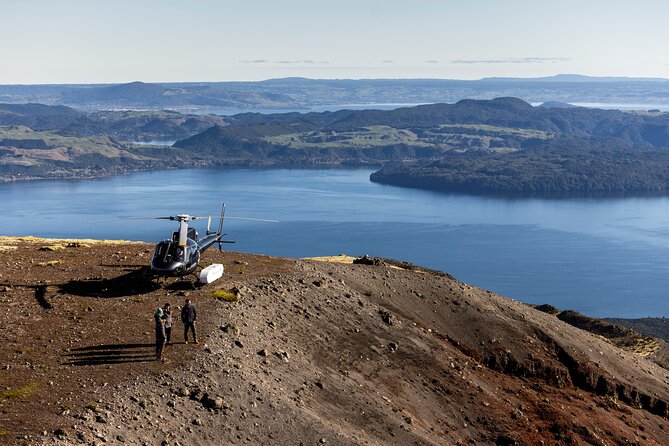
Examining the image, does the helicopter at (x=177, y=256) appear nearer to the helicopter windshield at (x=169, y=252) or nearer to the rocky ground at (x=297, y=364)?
the helicopter windshield at (x=169, y=252)

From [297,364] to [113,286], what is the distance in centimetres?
999

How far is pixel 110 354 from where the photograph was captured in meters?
26.1

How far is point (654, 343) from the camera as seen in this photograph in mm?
58406

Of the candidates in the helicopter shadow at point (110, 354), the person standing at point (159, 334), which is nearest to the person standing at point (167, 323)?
the person standing at point (159, 334)

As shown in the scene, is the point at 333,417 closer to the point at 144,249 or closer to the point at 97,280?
the point at 97,280

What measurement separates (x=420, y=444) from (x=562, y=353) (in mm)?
15792

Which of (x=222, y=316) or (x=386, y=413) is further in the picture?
(x=222, y=316)

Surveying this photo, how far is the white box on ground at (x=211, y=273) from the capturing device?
3406cm

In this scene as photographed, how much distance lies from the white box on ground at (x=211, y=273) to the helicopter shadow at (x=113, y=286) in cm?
206

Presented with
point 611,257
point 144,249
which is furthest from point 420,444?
point 611,257

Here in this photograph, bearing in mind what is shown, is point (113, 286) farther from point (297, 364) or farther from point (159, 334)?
point (297, 364)

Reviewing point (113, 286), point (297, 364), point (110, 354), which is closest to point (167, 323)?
point (110, 354)

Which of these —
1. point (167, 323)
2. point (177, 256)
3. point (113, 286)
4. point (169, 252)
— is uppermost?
point (169, 252)

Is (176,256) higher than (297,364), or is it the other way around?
(176,256)
